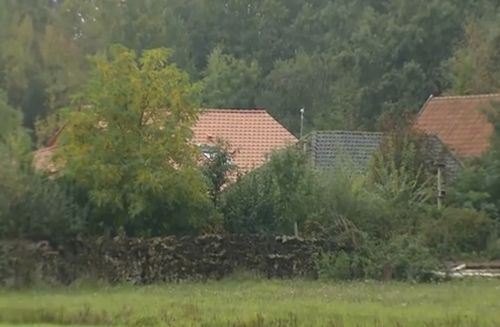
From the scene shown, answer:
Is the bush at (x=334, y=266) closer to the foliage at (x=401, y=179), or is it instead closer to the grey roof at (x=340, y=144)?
the foliage at (x=401, y=179)

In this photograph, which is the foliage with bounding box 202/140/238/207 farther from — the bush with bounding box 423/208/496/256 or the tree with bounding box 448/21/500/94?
the tree with bounding box 448/21/500/94

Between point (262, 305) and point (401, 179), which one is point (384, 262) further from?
point (262, 305)

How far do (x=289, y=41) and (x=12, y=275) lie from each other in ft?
195

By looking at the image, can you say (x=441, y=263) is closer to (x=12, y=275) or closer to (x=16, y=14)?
(x=12, y=275)

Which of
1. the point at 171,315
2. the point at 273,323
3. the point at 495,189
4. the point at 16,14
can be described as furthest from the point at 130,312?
the point at 16,14

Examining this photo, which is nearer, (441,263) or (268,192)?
(441,263)

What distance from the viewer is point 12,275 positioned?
3375 cm

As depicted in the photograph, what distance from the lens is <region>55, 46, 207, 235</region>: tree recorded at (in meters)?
35.6

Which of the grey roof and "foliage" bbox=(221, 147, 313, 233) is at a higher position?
the grey roof

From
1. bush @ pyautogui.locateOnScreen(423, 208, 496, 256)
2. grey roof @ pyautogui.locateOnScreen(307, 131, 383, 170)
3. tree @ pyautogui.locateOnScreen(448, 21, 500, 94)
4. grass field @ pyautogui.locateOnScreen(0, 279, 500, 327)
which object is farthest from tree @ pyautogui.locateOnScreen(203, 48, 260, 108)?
grass field @ pyautogui.locateOnScreen(0, 279, 500, 327)

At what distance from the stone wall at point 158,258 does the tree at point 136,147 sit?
47.4 inches

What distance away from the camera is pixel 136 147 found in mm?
35938

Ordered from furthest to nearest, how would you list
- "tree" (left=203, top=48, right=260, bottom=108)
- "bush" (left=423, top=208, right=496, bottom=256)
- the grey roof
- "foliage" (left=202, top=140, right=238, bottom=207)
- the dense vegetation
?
1. "tree" (left=203, top=48, right=260, bottom=108)
2. the grey roof
3. "bush" (left=423, top=208, right=496, bottom=256)
4. "foliage" (left=202, top=140, right=238, bottom=207)
5. the dense vegetation

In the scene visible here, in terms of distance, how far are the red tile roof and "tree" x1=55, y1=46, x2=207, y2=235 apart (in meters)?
20.4
